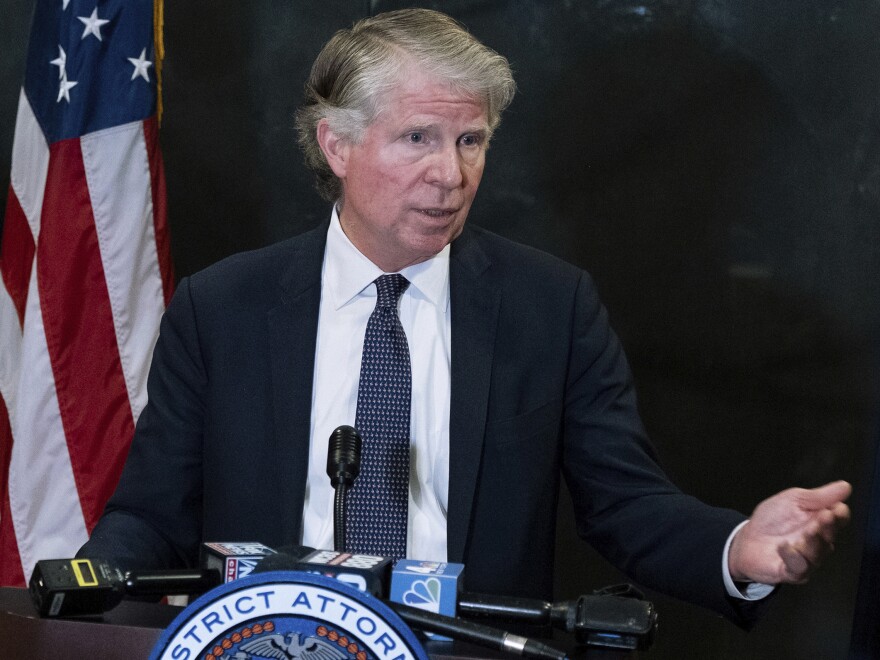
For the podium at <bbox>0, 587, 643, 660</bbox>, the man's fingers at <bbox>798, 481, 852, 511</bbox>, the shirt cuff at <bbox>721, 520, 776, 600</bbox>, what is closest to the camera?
the podium at <bbox>0, 587, 643, 660</bbox>

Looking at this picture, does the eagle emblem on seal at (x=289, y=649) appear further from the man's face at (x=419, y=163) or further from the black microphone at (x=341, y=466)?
the man's face at (x=419, y=163)

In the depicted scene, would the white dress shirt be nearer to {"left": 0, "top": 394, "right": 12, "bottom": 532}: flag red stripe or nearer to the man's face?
the man's face

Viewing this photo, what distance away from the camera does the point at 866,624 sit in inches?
80.2

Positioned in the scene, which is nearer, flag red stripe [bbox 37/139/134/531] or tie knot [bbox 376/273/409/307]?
tie knot [bbox 376/273/409/307]

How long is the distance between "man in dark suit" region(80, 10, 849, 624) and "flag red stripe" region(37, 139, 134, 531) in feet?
2.17

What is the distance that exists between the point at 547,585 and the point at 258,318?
0.63 m

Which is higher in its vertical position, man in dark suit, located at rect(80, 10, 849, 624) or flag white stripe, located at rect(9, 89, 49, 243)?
flag white stripe, located at rect(9, 89, 49, 243)

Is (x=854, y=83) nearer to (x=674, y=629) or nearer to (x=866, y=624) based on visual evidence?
(x=866, y=624)

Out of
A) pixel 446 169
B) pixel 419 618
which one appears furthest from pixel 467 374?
pixel 419 618

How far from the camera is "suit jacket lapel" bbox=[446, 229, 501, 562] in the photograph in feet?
5.36

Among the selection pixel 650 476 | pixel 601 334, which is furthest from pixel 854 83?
pixel 650 476

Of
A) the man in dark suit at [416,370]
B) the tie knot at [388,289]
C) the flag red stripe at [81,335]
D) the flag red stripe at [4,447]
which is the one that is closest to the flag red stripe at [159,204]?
the flag red stripe at [81,335]

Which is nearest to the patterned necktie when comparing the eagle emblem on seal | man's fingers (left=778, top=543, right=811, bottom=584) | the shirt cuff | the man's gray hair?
the man's gray hair

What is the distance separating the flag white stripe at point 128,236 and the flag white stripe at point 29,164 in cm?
11
